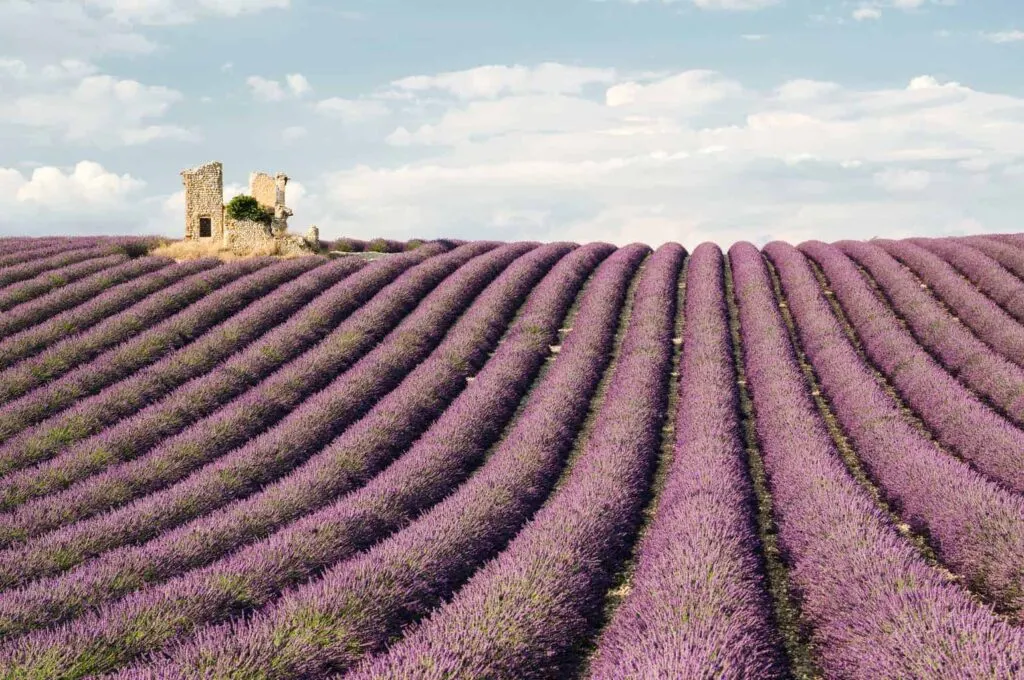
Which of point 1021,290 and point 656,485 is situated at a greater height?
point 1021,290

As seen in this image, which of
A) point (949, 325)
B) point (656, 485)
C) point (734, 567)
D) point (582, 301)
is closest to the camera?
point (734, 567)

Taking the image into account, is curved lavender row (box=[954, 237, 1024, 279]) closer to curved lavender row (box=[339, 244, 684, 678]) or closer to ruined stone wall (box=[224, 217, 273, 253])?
curved lavender row (box=[339, 244, 684, 678])

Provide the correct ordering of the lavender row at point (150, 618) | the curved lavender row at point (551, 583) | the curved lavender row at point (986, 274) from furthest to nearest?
1. the curved lavender row at point (986, 274)
2. the lavender row at point (150, 618)
3. the curved lavender row at point (551, 583)

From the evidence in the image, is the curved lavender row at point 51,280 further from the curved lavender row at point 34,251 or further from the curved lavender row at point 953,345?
the curved lavender row at point 953,345

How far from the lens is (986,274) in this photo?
16375mm

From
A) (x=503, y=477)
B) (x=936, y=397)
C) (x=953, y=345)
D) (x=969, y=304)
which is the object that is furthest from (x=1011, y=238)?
(x=503, y=477)

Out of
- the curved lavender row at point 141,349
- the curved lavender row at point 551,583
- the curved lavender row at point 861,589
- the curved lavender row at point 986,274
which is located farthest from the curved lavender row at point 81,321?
the curved lavender row at point 986,274

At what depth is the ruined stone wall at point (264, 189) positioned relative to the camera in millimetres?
21500

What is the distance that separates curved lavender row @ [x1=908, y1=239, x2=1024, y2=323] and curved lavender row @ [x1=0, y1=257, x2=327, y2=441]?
1353 cm

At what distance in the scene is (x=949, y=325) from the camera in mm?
12914

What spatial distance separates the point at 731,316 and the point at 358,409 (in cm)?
802

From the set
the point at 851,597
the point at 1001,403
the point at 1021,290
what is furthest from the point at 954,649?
the point at 1021,290

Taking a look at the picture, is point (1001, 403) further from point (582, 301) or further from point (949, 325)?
point (582, 301)

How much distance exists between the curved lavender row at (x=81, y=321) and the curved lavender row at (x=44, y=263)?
2214 millimetres
